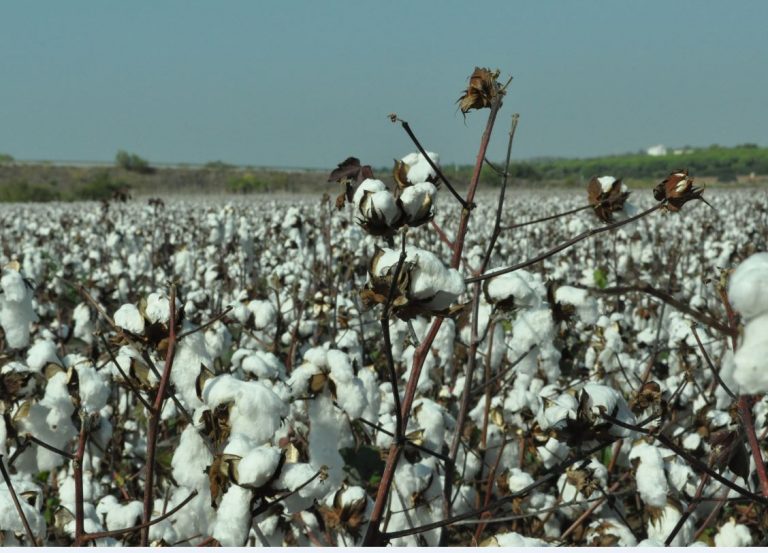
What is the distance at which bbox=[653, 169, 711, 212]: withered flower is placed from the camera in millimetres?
1771

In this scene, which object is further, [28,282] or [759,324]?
[28,282]

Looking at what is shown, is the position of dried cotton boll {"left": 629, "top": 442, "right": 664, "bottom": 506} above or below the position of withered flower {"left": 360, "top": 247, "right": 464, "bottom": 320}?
below

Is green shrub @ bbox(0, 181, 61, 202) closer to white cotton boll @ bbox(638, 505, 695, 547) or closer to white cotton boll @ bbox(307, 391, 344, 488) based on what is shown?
white cotton boll @ bbox(307, 391, 344, 488)

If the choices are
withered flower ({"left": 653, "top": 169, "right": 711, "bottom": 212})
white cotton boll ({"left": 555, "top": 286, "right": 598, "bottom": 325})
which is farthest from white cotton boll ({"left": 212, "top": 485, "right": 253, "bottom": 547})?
white cotton boll ({"left": 555, "top": 286, "right": 598, "bottom": 325})

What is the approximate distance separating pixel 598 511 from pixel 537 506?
36 cm

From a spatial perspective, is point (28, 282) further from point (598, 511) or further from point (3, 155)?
point (3, 155)

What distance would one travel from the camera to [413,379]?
152 cm

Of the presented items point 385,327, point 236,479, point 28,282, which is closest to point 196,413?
point 236,479

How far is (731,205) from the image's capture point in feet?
73.1

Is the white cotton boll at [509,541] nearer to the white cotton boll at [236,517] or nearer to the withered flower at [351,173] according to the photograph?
the white cotton boll at [236,517]

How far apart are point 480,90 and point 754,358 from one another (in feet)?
3.40

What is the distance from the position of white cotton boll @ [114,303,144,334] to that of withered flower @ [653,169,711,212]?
1151mm

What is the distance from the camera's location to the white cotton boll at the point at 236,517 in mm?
1344

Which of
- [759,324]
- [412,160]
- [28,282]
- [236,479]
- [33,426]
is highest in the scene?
[412,160]
